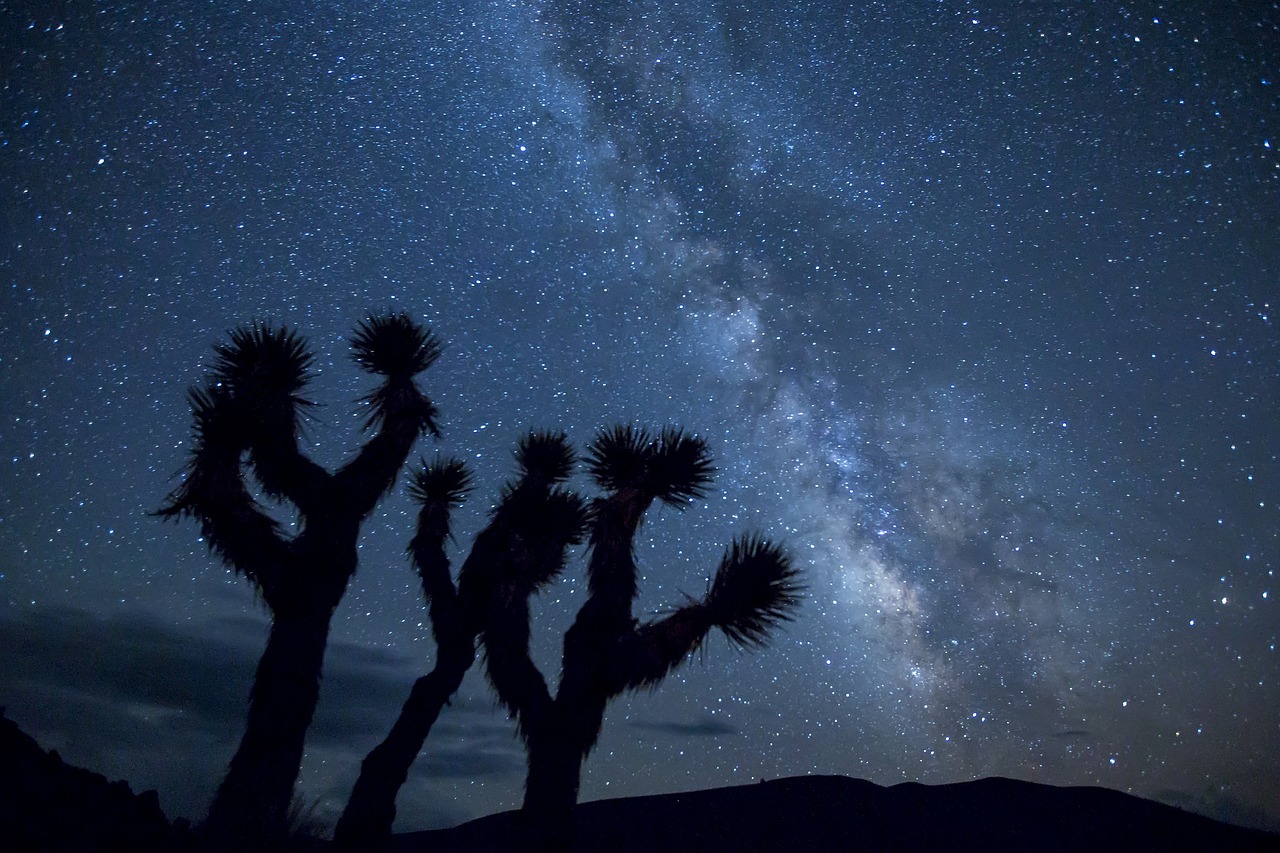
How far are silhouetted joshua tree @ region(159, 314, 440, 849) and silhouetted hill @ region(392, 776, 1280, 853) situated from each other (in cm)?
535

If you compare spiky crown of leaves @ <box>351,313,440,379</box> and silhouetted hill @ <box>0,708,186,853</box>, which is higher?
spiky crown of leaves @ <box>351,313,440,379</box>

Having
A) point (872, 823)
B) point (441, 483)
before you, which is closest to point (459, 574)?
point (441, 483)

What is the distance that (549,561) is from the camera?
10039 mm

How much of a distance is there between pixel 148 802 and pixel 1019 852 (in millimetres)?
12010

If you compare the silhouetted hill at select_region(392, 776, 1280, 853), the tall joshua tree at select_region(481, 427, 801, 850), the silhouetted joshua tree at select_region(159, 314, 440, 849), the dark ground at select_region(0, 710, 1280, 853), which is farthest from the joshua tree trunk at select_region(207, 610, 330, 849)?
the silhouetted hill at select_region(392, 776, 1280, 853)

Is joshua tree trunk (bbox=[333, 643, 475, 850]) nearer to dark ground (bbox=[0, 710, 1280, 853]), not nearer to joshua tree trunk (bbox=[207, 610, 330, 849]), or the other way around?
joshua tree trunk (bbox=[207, 610, 330, 849])

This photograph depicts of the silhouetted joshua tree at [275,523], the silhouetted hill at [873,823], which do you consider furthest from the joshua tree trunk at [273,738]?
the silhouetted hill at [873,823]

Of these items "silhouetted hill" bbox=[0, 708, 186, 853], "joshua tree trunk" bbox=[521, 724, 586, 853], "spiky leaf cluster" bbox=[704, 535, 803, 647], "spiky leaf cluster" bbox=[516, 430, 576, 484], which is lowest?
"silhouetted hill" bbox=[0, 708, 186, 853]

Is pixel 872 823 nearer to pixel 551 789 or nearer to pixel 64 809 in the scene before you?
pixel 551 789

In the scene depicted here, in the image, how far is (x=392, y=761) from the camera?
27.2 feet

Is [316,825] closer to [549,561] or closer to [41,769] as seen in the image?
[41,769]

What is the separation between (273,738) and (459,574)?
9.26 ft

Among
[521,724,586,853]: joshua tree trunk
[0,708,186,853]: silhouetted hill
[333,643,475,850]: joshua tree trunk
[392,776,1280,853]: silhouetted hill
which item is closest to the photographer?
[0,708,186,853]: silhouetted hill

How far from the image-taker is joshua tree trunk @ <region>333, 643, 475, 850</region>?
26.2 feet
